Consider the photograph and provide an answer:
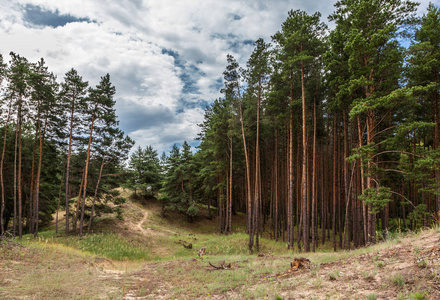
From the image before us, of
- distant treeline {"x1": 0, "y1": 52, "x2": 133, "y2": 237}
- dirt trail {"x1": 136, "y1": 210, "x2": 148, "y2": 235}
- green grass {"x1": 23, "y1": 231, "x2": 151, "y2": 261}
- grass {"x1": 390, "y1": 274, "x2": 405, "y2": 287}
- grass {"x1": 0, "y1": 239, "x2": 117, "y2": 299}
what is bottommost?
dirt trail {"x1": 136, "y1": 210, "x2": 148, "y2": 235}

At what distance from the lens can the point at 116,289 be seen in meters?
8.63

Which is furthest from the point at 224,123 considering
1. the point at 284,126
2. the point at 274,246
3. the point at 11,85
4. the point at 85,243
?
the point at 11,85

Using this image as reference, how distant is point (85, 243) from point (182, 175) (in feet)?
61.8

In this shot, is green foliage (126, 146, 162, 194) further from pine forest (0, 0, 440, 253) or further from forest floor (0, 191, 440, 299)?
forest floor (0, 191, 440, 299)

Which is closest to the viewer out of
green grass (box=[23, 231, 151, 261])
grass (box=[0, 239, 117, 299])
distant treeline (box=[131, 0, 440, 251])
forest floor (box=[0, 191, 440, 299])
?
forest floor (box=[0, 191, 440, 299])

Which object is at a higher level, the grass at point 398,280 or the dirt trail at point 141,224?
the grass at point 398,280

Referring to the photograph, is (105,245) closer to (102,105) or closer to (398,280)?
(102,105)

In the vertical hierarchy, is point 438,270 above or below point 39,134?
below

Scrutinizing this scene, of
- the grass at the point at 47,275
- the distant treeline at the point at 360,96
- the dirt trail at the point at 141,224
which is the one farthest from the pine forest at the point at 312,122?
the dirt trail at the point at 141,224

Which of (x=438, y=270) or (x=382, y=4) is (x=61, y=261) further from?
(x=382, y=4)

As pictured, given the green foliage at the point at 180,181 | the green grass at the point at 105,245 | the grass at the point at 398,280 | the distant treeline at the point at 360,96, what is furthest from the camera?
the green foliage at the point at 180,181

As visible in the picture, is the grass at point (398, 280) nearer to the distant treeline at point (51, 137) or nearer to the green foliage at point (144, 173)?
the distant treeline at point (51, 137)

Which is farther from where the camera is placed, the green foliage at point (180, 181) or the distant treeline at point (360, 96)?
the green foliage at point (180, 181)

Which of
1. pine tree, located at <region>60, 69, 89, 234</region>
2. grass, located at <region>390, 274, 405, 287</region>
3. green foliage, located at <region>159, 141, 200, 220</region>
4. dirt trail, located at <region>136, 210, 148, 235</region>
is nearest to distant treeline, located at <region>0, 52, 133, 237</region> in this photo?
pine tree, located at <region>60, 69, 89, 234</region>
